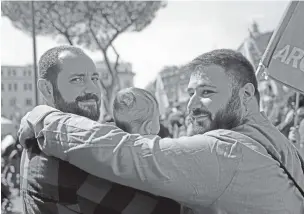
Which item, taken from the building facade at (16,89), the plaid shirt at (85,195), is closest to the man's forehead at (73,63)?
the plaid shirt at (85,195)

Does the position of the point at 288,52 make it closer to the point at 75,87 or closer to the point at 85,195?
the point at 75,87

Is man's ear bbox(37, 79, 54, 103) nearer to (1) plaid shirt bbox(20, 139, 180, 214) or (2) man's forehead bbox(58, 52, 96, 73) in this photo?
(2) man's forehead bbox(58, 52, 96, 73)

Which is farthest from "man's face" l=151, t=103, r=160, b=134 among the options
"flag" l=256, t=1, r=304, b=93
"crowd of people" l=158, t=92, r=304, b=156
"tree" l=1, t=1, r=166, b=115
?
"tree" l=1, t=1, r=166, b=115

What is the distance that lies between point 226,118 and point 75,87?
0.55 metres

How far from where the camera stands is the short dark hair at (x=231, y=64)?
4.91 feet

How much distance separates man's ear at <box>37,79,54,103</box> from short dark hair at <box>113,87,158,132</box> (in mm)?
Result: 273

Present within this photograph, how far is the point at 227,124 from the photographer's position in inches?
58.3

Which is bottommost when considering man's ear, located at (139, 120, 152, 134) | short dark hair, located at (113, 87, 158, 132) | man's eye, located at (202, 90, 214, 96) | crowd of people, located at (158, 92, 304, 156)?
crowd of people, located at (158, 92, 304, 156)

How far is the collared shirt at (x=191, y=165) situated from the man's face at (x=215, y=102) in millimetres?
78

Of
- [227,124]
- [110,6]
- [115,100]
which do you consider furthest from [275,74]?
[110,6]

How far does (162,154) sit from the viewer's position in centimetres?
132

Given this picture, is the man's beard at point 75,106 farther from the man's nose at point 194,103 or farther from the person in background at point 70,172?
the man's nose at point 194,103

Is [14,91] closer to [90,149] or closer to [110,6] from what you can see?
[110,6]

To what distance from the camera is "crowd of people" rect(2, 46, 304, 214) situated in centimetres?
132
